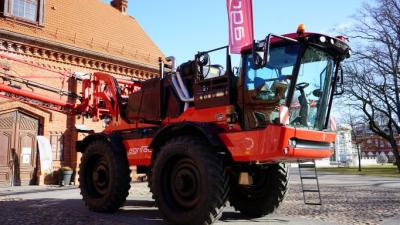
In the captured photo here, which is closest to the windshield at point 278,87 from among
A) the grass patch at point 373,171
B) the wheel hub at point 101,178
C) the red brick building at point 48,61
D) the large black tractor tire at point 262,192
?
the large black tractor tire at point 262,192

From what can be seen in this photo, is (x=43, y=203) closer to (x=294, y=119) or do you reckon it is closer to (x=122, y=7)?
(x=294, y=119)

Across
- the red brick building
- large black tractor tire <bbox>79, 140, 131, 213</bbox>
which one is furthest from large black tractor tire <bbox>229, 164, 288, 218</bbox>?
the red brick building

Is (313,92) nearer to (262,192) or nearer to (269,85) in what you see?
(269,85)

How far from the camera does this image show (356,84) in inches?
1222

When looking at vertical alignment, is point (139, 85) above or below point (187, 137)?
above

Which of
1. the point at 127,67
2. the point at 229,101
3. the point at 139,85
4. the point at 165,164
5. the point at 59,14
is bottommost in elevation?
the point at 165,164

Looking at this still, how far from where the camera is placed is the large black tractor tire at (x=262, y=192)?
917cm

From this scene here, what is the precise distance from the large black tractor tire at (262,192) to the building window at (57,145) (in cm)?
1285

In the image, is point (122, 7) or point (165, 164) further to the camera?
point (122, 7)

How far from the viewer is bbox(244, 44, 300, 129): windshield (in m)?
7.44

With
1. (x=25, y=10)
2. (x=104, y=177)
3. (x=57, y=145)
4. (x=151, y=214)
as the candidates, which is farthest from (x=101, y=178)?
(x=25, y=10)

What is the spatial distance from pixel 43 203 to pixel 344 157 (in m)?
81.9

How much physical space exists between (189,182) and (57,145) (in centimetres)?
1400

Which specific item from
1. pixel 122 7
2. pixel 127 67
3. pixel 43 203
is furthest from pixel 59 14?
pixel 43 203
